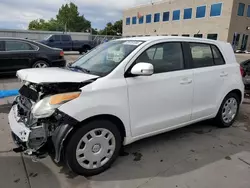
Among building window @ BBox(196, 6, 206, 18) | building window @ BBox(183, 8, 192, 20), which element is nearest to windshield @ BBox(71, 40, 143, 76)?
building window @ BBox(196, 6, 206, 18)

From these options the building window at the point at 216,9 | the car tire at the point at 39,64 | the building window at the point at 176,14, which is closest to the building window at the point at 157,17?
the building window at the point at 176,14

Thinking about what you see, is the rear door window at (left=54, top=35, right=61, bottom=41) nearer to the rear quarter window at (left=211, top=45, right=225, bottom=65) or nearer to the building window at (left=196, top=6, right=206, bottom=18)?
the rear quarter window at (left=211, top=45, right=225, bottom=65)

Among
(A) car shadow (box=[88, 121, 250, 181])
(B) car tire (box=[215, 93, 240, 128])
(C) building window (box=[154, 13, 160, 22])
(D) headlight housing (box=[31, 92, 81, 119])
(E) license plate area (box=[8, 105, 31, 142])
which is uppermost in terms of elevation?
(C) building window (box=[154, 13, 160, 22])

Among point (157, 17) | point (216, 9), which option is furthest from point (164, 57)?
point (157, 17)

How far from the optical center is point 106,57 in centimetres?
334

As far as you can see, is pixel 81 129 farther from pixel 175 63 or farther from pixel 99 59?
pixel 175 63

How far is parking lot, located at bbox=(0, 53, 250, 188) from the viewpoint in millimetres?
2682

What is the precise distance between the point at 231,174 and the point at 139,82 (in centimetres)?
167

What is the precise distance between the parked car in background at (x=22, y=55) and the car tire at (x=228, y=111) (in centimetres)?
673

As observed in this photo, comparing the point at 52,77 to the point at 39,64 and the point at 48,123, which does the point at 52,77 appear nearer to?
the point at 48,123

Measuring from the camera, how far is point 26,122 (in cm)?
264

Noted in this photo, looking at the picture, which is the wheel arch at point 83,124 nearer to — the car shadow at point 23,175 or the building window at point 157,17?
the car shadow at point 23,175

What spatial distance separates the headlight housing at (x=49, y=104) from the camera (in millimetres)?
2471

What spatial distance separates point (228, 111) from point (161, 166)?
211cm
